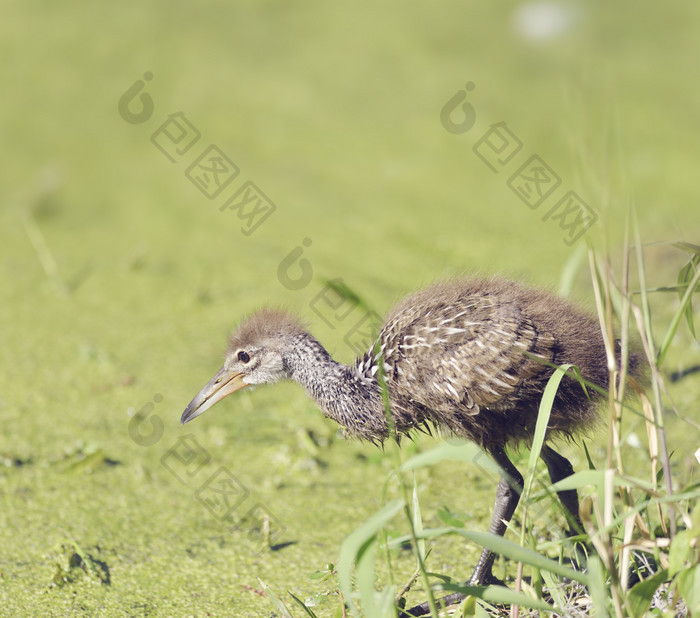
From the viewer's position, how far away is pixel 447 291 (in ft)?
10.00

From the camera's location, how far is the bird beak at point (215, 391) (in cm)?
348

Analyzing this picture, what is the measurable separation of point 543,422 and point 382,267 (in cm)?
339

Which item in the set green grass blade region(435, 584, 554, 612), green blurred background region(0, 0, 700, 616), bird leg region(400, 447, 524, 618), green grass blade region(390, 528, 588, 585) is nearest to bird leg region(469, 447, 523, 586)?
bird leg region(400, 447, 524, 618)

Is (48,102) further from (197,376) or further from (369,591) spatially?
(369,591)

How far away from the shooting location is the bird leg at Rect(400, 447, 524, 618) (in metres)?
2.84

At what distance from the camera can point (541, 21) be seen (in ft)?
25.0

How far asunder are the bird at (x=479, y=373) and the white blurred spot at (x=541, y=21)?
514 centimetres

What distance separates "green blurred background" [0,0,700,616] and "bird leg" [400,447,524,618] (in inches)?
9.2

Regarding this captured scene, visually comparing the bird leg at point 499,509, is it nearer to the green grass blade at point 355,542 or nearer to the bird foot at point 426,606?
the bird foot at point 426,606

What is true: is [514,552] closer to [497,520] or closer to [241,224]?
[497,520]

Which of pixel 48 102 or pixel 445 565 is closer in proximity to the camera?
pixel 445 565

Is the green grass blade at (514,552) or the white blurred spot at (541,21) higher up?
the white blurred spot at (541,21)

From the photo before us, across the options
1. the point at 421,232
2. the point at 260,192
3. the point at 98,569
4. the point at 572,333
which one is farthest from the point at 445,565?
the point at 260,192

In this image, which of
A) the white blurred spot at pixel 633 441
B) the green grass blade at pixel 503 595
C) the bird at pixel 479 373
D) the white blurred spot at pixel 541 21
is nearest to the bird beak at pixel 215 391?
the bird at pixel 479 373
